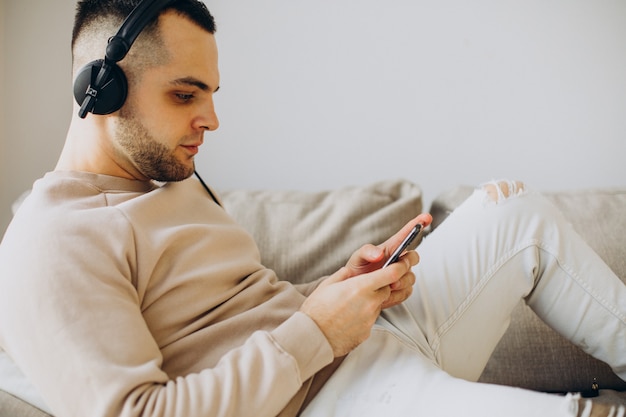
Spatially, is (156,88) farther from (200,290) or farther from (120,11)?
(200,290)

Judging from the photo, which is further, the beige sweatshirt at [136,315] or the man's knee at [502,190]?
the man's knee at [502,190]

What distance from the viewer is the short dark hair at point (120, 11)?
878mm

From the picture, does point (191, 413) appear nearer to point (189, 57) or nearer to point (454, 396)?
point (454, 396)

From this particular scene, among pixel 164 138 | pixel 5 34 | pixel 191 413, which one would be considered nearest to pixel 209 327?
pixel 191 413

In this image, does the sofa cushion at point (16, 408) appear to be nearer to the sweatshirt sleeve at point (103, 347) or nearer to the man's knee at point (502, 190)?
the sweatshirt sleeve at point (103, 347)

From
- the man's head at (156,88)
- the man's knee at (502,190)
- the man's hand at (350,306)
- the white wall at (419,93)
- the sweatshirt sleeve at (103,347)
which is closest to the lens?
the sweatshirt sleeve at (103,347)

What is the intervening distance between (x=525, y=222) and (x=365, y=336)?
380 mm

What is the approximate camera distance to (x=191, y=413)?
2.14 ft

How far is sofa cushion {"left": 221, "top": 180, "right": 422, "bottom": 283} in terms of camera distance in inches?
51.5

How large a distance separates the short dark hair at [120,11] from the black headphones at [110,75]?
4 cm

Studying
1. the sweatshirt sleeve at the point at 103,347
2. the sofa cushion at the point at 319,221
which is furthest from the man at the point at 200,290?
the sofa cushion at the point at 319,221

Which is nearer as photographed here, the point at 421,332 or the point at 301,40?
the point at 421,332

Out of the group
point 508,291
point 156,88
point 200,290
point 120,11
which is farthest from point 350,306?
point 120,11

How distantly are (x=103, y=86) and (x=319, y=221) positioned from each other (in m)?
0.65
